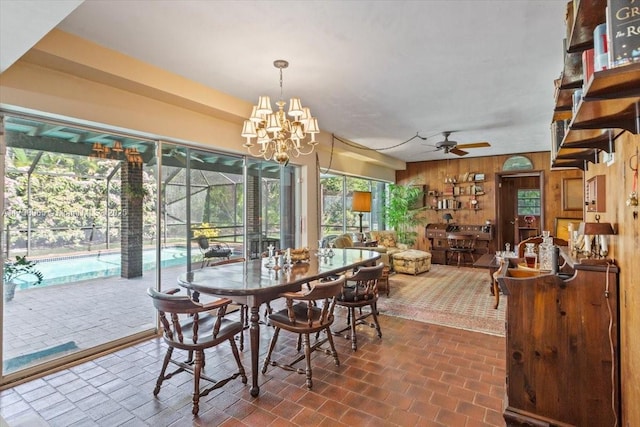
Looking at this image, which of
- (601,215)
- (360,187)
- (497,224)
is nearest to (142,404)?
(601,215)

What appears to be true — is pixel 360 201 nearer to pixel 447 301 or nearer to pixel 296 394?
pixel 447 301

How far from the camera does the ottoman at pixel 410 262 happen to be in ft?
21.6

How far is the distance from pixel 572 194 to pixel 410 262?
3992 millimetres

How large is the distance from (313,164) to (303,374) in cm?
377

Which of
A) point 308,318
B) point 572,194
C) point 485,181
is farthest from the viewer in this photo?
point 485,181

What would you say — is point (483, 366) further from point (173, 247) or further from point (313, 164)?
point (313, 164)

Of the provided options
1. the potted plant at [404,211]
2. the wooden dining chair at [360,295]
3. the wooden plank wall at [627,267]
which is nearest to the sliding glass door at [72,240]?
the wooden dining chair at [360,295]

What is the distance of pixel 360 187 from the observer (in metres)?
8.12

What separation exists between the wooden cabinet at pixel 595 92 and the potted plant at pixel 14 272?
Result: 385 centimetres

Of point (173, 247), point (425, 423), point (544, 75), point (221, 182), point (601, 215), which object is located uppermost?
point (544, 75)

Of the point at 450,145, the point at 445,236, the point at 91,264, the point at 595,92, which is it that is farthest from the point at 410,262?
the point at 595,92

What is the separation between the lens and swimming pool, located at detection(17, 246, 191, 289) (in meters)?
3.12

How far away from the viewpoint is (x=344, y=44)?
2654 millimetres

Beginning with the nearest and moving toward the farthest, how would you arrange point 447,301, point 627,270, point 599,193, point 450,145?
point 627,270, point 599,193, point 447,301, point 450,145
